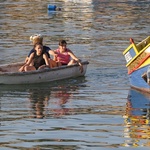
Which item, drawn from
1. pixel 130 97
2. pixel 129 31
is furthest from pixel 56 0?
pixel 130 97

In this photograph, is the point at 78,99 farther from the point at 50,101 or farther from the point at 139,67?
the point at 139,67

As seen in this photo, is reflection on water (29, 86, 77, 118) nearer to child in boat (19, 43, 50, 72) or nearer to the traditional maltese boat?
child in boat (19, 43, 50, 72)

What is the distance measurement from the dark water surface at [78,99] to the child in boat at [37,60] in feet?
1.89

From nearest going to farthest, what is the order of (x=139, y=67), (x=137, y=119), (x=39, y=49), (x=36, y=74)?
(x=137, y=119) < (x=139, y=67) < (x=36, y=74) < (x=39, y=49)

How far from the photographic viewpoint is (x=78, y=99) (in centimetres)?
1778

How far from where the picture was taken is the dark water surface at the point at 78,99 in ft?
42.8

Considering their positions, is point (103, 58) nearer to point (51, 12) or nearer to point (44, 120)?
point (44, 120)

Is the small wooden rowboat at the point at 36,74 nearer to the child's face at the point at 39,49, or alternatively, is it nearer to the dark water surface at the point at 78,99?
the dark water surface at the point at 78,99

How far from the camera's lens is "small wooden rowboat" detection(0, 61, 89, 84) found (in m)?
19.5

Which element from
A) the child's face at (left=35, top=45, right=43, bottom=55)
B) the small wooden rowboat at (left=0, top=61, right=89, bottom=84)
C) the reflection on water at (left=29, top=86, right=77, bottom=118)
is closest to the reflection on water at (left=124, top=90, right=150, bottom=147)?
the reflection on water at (left=29, top=86, right=77, bottom=118)

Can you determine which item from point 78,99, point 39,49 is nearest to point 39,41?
point 39,49

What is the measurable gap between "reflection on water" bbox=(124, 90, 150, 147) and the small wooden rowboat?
238cm

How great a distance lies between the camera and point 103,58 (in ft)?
82.5

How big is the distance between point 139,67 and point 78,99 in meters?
1.83
